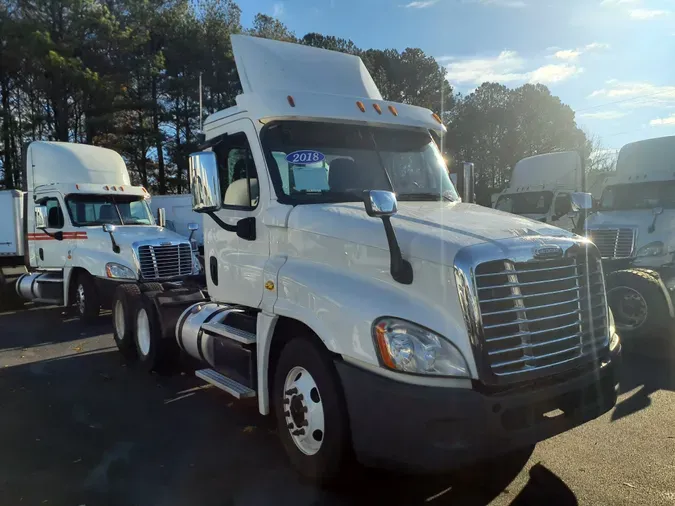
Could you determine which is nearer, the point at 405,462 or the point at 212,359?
the point at 405,462

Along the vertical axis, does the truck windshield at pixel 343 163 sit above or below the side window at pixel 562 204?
above

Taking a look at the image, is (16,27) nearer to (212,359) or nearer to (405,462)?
(212,359)

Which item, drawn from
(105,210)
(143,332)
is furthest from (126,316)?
(105,210)

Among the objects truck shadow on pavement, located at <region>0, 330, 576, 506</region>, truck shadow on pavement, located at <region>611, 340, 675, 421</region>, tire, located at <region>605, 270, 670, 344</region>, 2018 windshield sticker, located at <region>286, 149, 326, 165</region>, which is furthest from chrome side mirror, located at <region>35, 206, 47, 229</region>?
truck shadow on pavement, located at <region>611, 340, 675, 421</region>

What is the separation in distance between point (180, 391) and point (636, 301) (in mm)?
5948

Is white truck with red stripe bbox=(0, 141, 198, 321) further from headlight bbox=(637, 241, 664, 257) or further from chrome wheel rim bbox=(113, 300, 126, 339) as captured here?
headlight bbox=(637, 241, 664, 257)

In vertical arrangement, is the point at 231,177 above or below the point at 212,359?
above

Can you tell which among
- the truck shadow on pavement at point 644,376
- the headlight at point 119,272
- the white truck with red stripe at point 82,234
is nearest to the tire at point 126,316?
the white truck with red stripe at point 82,234

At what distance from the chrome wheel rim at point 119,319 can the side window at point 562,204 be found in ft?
35.2

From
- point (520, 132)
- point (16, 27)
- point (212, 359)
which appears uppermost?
point (16, 27)

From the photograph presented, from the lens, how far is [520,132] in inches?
1681

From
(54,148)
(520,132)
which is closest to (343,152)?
(54,148)

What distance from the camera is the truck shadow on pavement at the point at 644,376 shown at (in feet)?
17.6

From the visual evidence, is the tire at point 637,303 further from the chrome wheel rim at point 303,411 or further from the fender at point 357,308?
the chrome wheel rim at point 303,411
